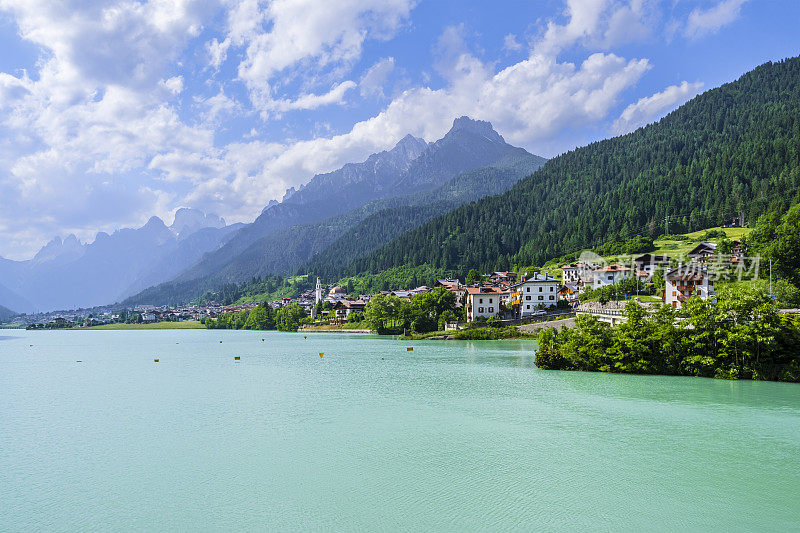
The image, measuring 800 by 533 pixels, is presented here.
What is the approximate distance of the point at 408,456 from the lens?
53.1 feet

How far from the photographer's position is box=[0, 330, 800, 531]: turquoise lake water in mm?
11766

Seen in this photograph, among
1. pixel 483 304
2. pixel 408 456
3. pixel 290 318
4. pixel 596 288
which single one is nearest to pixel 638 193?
pixel 596 288

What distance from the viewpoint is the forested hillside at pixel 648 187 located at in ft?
329

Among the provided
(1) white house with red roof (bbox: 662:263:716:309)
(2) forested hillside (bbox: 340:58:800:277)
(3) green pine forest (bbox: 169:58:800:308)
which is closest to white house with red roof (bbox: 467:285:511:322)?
(1) white house with red roof (bbox: 662:263:716:309)

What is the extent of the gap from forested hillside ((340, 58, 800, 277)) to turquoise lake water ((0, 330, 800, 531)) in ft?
265

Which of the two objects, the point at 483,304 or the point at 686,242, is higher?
the point at 686,242

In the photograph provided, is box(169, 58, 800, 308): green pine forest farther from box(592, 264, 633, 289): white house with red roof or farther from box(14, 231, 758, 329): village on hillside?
box(592, 264, 633, 289): white house with red roof

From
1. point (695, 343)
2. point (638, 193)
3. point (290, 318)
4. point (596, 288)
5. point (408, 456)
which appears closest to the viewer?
point (408, 456)

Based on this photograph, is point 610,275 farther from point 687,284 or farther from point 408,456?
point 408,456

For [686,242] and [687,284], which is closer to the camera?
[687,284]

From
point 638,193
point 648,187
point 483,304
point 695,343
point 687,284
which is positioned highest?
point 648,187

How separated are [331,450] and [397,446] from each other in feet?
7.11

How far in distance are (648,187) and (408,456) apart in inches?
4685

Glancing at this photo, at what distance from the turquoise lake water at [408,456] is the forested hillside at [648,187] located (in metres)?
80.7
